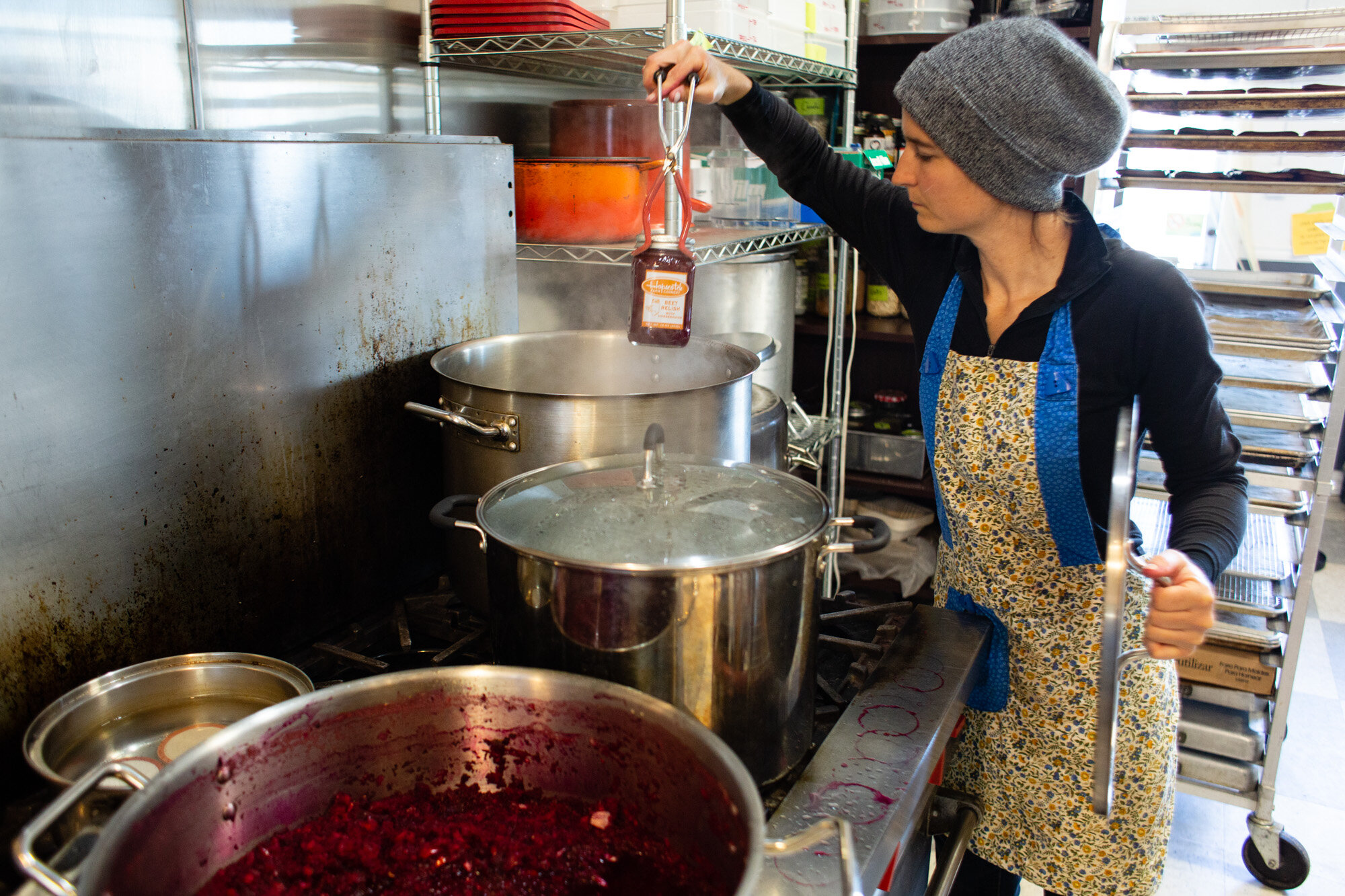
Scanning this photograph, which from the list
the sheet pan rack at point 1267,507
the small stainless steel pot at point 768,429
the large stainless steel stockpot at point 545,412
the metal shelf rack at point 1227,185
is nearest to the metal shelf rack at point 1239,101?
the metal shelf rack at point 1227,185

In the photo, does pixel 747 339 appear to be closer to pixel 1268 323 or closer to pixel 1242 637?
pixel 1268 323

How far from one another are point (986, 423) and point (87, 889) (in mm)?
1126

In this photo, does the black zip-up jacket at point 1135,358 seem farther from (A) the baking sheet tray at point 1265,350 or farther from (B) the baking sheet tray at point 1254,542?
(A) the baking sheet tray at point 1265,350

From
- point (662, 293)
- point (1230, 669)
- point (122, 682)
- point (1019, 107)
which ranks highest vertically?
point (1019, 107)

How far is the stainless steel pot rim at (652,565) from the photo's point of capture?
0.83 metres

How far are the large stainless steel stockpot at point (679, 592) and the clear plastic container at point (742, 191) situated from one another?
1.66 metres

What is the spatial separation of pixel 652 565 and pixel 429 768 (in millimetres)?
268

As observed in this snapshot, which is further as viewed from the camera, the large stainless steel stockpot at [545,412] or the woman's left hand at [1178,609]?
the large stainless steel stockpot at [545,412]

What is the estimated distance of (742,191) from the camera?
2.60 m

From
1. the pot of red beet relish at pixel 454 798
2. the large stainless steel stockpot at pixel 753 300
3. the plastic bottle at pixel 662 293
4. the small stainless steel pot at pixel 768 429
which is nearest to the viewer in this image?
the pot of red beet relish at pixel 454 798

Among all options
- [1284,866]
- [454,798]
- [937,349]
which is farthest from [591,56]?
[1284,866]

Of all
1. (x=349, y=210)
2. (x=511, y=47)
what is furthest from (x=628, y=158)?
(x=349, y=210)

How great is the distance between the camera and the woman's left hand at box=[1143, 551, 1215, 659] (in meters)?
0.90

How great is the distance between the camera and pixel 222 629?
47.7 inches
